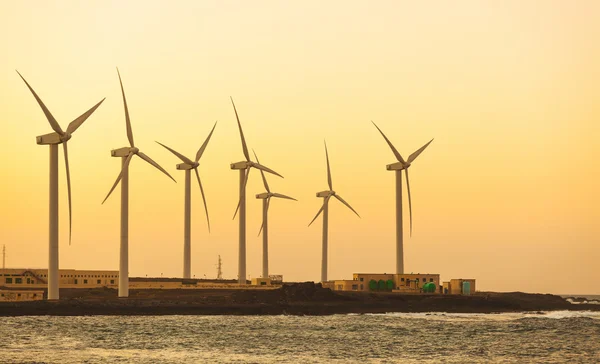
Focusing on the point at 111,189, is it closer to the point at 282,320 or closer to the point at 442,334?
the point at 282,320

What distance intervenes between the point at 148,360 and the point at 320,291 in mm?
92507

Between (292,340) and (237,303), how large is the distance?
5659 centimetres

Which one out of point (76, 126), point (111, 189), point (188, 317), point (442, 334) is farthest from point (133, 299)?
point (442, 334)

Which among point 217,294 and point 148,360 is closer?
point 148,360

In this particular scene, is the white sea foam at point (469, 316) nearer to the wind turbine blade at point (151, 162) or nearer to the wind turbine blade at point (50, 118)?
the wind turbine blade at point (151, 162)

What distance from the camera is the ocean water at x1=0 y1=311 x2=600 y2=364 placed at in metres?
99.9

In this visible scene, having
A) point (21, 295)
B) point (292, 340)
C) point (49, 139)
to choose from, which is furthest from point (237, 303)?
point (292, 340)

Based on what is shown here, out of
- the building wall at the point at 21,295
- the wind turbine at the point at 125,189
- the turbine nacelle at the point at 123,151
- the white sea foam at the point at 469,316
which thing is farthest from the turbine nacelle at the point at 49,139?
the white sea foam at the point at 469,316

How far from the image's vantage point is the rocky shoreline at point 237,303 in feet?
513

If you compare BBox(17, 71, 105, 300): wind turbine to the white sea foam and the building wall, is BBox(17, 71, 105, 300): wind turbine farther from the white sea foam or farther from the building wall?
the white sea foam

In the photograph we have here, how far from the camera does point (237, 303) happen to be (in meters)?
176

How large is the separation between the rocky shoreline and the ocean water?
2.47 metres

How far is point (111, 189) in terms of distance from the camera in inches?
6176

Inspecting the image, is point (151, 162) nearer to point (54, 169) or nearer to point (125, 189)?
point (125, 189)
